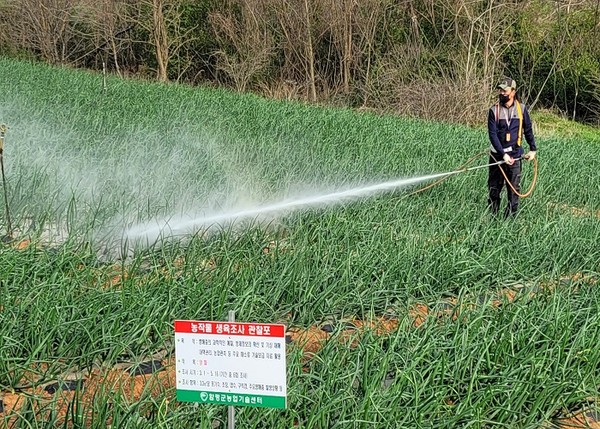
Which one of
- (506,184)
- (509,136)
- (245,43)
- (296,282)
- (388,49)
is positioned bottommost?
(506,184)

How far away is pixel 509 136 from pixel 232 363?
14.1 ft

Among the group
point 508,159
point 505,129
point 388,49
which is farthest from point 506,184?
point 388,49

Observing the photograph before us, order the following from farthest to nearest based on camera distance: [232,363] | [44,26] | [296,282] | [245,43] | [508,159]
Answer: [44,26] → [245,43] → [508,159] → [296,282] → [232,363]

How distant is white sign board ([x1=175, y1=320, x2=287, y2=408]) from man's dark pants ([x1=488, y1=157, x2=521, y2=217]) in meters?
4.17

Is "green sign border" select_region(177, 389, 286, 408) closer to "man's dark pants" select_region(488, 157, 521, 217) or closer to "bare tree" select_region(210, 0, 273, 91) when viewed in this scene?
"man's dark pants" select_region(488, 157, 521, 217)

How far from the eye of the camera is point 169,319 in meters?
3.03

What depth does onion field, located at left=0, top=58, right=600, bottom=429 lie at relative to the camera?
2482 mm

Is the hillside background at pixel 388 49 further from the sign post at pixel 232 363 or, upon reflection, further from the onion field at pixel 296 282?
the sign post at pixel 232 363

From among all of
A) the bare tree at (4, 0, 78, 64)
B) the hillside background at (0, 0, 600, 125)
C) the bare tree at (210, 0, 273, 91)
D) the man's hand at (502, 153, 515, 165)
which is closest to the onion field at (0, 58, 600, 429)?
the man's hand at (502, 153, 515, 165)

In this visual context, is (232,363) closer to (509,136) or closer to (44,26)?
(509,136)

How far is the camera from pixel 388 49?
16688 millimetres

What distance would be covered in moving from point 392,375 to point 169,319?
0.99 metres

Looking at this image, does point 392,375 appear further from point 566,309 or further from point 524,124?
point 524,124

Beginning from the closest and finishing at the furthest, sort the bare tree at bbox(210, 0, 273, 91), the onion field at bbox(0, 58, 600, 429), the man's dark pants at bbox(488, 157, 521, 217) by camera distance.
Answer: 1. the onion field at bbox(0, 58, 600, 429)
2. the man's dark pants at bbox(488, 157, 521, 217)
3. the bare tree at bbox(210, 0, 273, 91)
